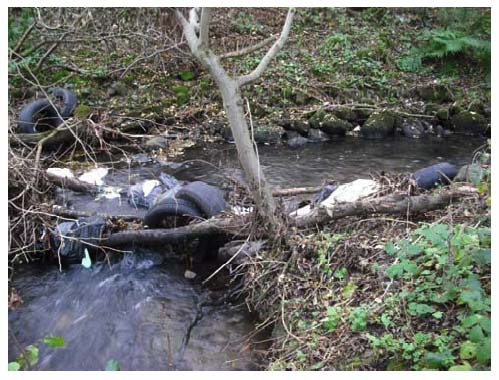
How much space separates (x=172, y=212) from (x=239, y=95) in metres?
1.47

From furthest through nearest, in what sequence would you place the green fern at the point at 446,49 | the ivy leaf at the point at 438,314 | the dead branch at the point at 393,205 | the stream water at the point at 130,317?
1. the green fern at the point at 446,49
2. the dead branch at the point at 393,205
3. the stream water at the point at 130,317
4. the ivy leaf at the point at 438,314

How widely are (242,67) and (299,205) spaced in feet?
25.1

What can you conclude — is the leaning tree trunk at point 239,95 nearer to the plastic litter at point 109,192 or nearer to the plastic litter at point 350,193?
the plastic litter at point 350,193

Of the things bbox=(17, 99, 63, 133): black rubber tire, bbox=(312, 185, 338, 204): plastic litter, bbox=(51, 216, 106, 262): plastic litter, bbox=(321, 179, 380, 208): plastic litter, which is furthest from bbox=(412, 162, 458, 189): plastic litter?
bbox=(17, 99, 63, 133): black rubber tire

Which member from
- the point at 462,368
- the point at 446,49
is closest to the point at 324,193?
the point at 462,368

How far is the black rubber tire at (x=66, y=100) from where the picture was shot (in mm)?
9773

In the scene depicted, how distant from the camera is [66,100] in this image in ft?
32.4

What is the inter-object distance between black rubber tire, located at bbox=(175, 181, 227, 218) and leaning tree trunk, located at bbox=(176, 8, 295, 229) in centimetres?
81

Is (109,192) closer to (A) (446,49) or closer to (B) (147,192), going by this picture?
(B) (147,192)

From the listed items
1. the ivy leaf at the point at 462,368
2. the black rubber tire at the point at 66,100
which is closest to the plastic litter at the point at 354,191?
the ivy leaf at the point at 462,368

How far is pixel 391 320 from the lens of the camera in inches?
133

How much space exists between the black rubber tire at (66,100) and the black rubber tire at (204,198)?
548cm

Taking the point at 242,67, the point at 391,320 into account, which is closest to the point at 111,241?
the point at 391,320

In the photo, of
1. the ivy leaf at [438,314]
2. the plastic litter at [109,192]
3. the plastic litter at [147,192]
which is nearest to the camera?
the ivy leaf at [438,314]
